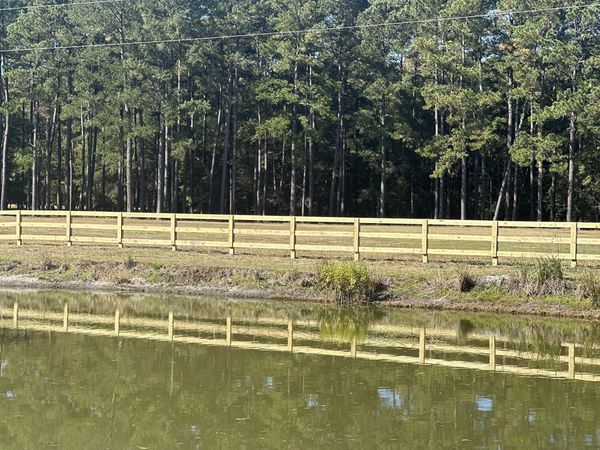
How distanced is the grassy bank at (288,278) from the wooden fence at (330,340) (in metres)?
3.65

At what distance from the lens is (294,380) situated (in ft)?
42.1

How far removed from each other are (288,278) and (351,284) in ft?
7.47

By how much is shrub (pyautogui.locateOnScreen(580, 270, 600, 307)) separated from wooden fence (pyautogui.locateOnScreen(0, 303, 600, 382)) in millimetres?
4053

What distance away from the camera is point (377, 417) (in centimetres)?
1062

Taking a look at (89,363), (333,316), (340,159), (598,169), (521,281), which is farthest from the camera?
(340,159)

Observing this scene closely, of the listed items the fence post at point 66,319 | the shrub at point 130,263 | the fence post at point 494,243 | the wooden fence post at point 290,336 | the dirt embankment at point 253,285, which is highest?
the fence post at point 494,243

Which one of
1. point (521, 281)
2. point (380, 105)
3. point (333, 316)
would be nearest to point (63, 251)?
point (333, 316)

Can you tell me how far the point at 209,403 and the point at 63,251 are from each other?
62.4 ft

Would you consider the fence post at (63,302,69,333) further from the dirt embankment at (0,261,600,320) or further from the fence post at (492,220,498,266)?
the fence post at (492,220,498,266)

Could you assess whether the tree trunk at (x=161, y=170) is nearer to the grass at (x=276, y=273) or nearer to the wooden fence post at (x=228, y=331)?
the grass at (x=276, y=273)

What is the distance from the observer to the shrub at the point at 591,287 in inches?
806

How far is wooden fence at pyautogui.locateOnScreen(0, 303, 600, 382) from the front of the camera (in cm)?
1459

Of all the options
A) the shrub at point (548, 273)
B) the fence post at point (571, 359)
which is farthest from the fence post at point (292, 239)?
the fence post at point (571, 359)

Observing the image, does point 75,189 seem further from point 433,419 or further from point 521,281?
point 433,419
